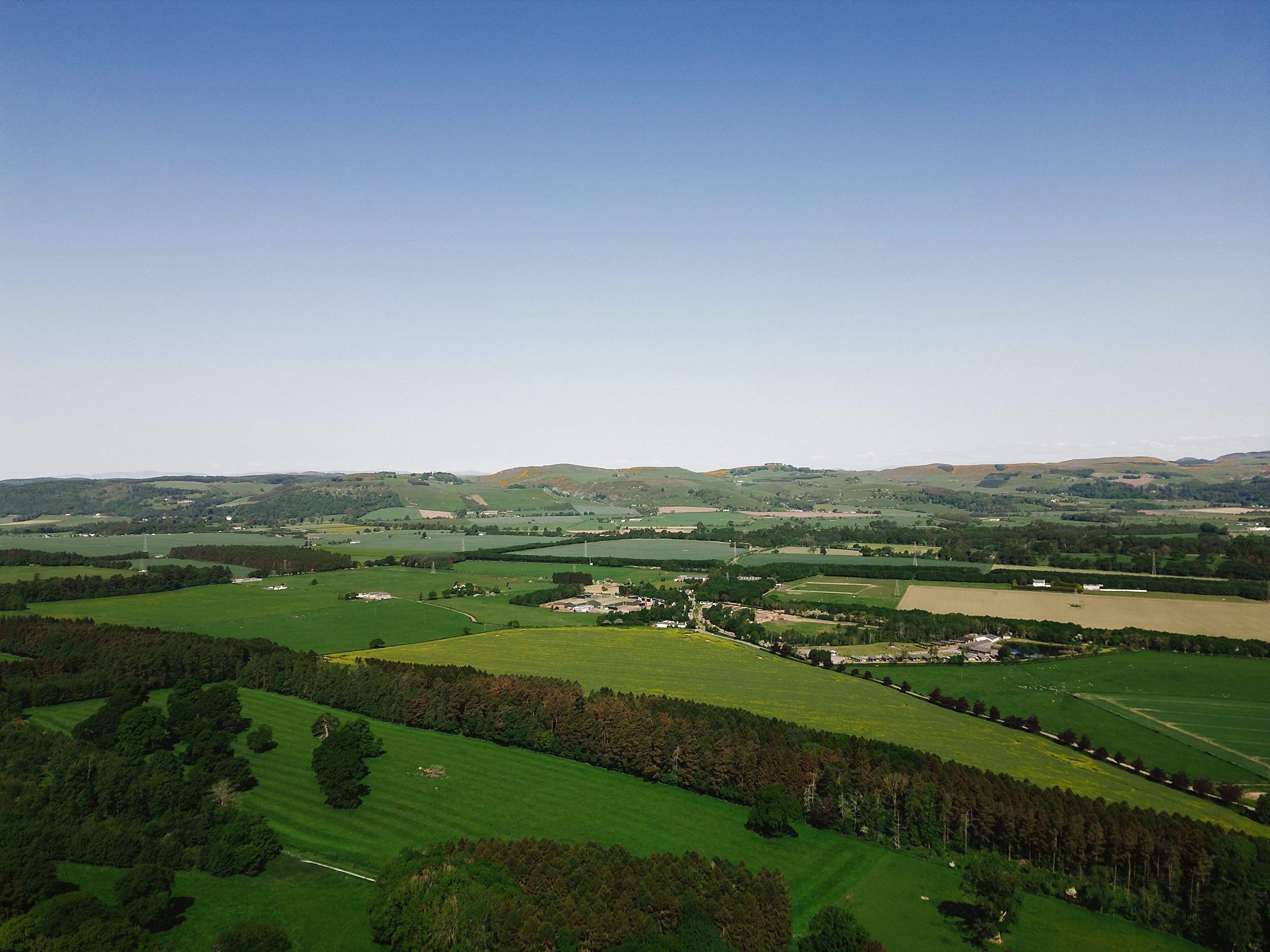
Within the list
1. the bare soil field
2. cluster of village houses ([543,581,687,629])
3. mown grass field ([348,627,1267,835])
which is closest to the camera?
mown grass field ([348,627,1267,835])

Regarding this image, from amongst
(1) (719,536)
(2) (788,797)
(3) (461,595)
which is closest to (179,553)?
(3) (461,595)

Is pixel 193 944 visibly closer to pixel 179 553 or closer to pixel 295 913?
pixel 295 913

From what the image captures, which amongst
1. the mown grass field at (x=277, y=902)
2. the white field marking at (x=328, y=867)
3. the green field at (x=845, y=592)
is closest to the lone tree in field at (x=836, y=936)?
the mown grass field at (x=277, y=902)

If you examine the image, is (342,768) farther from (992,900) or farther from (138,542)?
(138,542)

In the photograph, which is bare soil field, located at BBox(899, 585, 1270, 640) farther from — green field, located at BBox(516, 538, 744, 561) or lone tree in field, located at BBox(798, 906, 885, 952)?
lone tree in field, located at BBox(798, 906, 885, 952)

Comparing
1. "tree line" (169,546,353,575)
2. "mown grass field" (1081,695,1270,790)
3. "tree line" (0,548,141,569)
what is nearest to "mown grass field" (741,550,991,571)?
"mown grass field" (1081,695,1270,790)

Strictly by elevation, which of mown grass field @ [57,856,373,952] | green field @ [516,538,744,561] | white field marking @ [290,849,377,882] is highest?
green field @ [516,538,744,561]

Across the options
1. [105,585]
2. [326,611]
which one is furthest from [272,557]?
[326,611]
